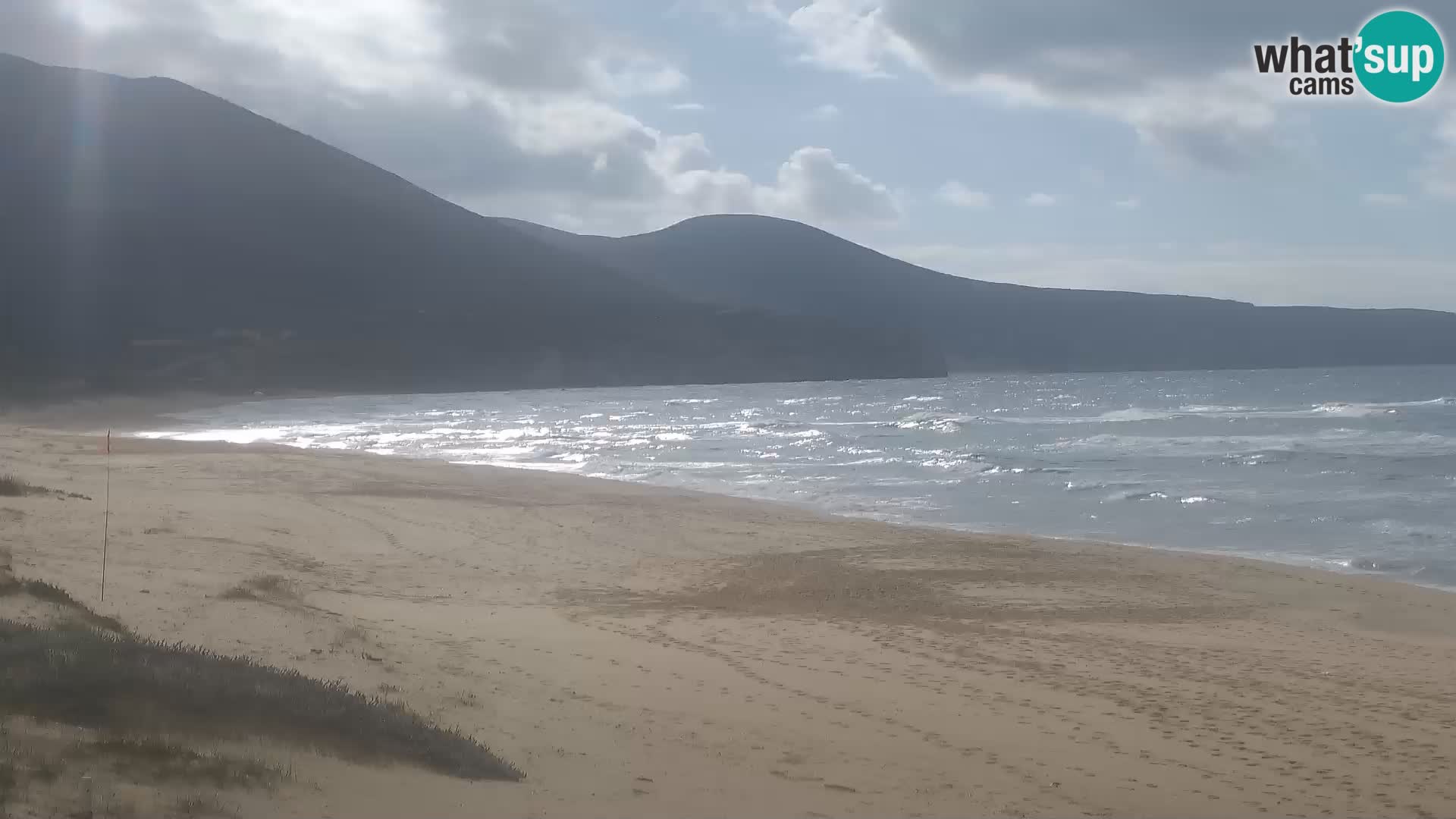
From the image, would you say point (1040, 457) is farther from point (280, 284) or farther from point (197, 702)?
point (280, 284)

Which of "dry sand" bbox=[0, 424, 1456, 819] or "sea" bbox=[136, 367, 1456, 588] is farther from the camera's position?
"sea" bbox=[136, 367, 1456, 588]

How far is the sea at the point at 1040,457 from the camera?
16.5m

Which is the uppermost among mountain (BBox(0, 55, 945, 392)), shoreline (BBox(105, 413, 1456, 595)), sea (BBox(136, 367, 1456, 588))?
mountain (BBox(0, 55, 945, 392))

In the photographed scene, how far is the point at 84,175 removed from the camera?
101 meters

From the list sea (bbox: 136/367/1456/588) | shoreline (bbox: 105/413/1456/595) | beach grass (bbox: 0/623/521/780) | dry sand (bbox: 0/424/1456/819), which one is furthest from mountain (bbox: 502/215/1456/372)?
beach grass (bbox: 0/623/521/780)

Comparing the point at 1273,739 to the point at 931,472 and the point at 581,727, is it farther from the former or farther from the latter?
the point at 931,472

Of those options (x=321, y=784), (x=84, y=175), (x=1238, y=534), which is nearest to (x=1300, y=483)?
(x=1238, y=534)

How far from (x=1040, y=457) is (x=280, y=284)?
91977 mm

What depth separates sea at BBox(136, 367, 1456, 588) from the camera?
1645 centimetres

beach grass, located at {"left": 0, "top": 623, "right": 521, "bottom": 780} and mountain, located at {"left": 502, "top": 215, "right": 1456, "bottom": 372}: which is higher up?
mountain, located at {"left": 502, "top": 215, "right": 1456, "bottom": 372}

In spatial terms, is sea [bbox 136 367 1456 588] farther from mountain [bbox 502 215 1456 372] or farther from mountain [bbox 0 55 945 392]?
mountain [bbox 502 215 1456 372]

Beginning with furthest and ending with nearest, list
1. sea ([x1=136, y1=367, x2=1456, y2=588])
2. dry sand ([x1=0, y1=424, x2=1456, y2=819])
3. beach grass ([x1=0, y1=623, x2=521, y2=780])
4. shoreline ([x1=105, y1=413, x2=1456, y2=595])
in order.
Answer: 1. sea ([x1=136, y1=367, x2=1456, y2=588])
2. shoreline ([x1=105, y1=413, x2=1456, y2=595])
3. dry sand ([x1=0, y1=424, x2=1456, y2=819])
4. beach grass ([x1=0, y1=623, x2=521, y2=780])

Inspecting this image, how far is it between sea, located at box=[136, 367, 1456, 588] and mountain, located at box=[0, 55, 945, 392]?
28676 millimetres

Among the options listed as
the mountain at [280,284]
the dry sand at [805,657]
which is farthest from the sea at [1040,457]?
the mountain at [280,284]
